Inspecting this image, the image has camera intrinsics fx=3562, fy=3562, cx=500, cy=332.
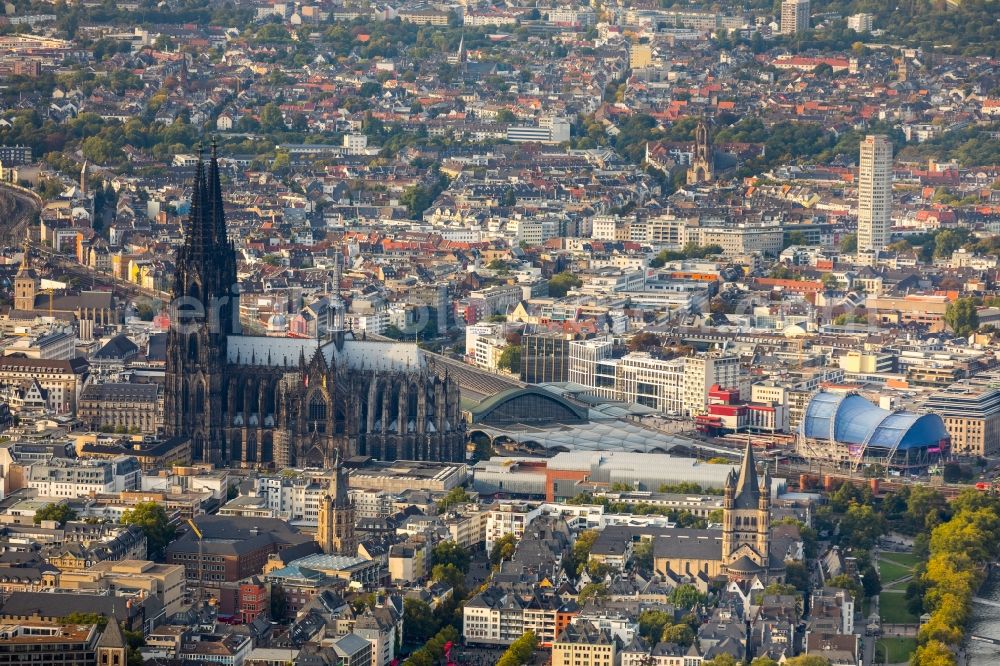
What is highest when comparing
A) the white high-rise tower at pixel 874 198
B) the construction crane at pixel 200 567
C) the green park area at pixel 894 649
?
the white high-rise tower at pixel 874 198

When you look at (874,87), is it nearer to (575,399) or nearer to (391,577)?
(575,399)

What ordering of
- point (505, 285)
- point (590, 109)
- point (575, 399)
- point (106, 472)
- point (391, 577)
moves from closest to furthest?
point (391, 577), point (106, 472), point (575, 399), point (505, 285), point (590, 109)

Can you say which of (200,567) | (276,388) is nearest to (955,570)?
(200,567)

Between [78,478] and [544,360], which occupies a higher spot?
[544,360]

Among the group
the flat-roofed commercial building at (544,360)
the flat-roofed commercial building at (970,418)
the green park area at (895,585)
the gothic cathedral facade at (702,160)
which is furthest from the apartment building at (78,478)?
the gothic cathedral facade at (702,160)

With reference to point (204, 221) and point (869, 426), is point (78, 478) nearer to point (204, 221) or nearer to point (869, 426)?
point (204, 221)

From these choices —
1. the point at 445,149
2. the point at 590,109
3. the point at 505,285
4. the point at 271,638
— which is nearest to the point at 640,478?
the point at 271,638

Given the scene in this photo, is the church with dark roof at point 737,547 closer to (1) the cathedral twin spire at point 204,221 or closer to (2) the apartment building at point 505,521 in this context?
(2) the apartment building at point 505,521
